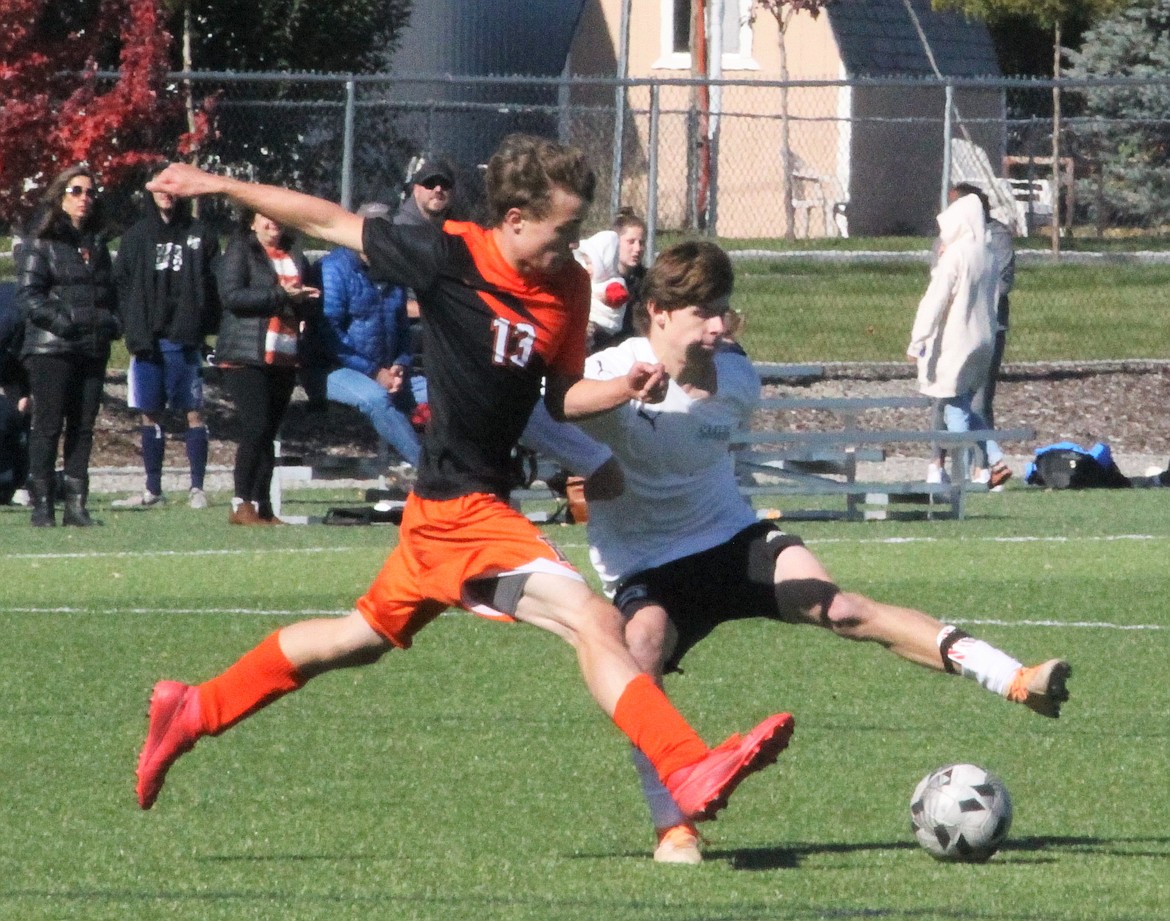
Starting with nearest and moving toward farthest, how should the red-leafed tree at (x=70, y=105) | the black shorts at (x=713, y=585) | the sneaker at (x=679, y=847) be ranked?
the sneaker at (x=679, y=847) → the black shorts at (x=713, y=585) → the red-leafed tree at (x=70, y=105)

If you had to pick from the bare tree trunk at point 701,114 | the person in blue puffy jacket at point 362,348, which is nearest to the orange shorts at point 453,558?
the person in blue puffy jacket at point 362,348

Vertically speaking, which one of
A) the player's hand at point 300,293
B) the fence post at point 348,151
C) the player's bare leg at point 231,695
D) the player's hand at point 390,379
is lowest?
the player's bare leg at point 231,695

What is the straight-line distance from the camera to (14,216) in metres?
19.3

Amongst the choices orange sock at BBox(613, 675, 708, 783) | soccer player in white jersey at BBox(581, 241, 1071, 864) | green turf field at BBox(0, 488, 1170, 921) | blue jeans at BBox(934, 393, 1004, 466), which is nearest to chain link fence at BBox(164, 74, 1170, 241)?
blue jeans at BBox(934, 393, 1004, 466)

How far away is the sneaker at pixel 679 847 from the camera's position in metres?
5.76

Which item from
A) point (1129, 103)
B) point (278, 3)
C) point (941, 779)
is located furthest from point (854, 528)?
point (1129, 103)

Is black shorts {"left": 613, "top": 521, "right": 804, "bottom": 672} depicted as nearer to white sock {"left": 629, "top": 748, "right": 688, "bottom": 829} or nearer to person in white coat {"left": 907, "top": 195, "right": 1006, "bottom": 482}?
white sock {"left": 629, "top": 748, "right": 688, "bottom": 829}

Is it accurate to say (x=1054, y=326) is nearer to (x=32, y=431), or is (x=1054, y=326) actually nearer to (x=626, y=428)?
(x=32, y=431)

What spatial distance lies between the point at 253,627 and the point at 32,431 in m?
4.27

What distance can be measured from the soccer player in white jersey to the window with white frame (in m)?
27.4

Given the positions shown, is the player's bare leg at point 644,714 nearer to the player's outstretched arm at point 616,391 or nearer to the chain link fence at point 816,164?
the player's outstretched arm at point 616,391

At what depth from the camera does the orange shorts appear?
5.66 metres

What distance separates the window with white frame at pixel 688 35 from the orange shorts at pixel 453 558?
92.1ft

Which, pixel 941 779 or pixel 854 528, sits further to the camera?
pixel 854 528
